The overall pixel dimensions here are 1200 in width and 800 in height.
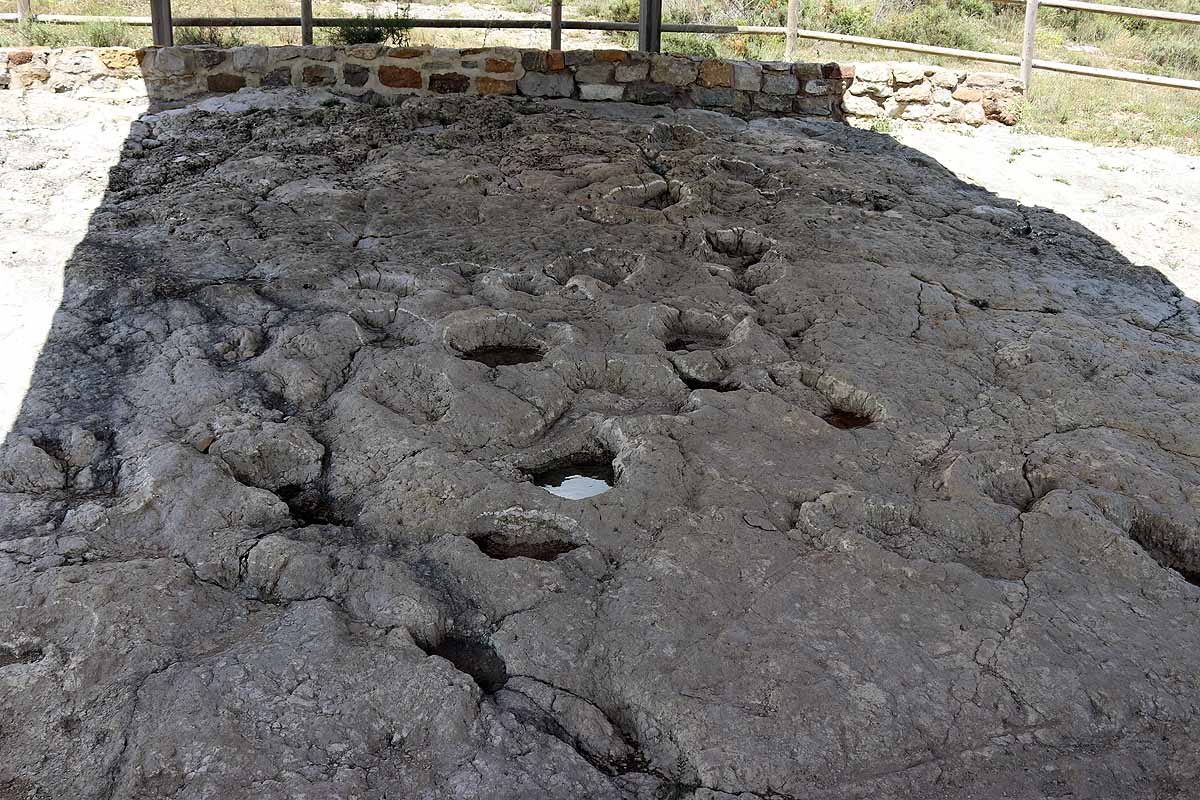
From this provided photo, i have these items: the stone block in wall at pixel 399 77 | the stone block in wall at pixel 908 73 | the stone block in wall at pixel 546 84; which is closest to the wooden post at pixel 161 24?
the stone block in wall at pixel 399 77

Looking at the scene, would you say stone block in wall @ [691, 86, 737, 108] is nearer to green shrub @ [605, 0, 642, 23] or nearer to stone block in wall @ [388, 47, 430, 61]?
stone block in wall @ [388, 47, 430, 61]

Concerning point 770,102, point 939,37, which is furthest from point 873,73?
point 939,37

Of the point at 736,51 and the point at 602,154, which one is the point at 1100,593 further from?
the point at 736,51

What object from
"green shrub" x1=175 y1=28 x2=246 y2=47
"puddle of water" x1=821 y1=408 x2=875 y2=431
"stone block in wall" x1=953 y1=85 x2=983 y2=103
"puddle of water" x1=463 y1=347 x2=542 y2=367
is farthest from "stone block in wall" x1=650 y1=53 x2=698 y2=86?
"puddle of water" x1=821 y1=408 x2=875 y2=431

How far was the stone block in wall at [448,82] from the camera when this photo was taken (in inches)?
258

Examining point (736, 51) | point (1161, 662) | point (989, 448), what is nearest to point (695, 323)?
point (989, 448)

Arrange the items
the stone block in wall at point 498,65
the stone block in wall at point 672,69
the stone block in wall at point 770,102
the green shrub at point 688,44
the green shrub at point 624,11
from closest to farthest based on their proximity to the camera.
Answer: the stone block in wall at point 498,65 < the stone block in wall at point 672,69 < the stone block in wall at point 770,102 < the green shrub at point 688,44 < the green shrub at point 624,11

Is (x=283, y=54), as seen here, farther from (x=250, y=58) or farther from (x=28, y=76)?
(x=28, y=76)

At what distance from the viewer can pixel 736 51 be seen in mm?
9117

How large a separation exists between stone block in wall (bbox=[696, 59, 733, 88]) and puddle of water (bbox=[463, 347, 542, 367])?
4431 mm

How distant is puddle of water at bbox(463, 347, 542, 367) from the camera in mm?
3139

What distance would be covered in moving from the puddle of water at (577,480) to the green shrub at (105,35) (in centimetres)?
630

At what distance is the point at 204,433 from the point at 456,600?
1.03 meters

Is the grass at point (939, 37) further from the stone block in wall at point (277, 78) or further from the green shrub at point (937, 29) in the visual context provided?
the stone block in wall at point (277, 78)
